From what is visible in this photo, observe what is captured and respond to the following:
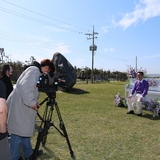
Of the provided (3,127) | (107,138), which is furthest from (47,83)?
(107,138)

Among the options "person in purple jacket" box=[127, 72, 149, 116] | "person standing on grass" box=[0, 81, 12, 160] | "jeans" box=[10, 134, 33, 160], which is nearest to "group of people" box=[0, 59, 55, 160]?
"jeans" box=[10, 134, 33, 160]

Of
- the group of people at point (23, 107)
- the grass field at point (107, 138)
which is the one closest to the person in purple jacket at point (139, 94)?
the grass field at point (107, 138)

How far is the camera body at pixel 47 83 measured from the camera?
2.44m

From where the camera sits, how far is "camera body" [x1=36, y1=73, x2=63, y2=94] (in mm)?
2445

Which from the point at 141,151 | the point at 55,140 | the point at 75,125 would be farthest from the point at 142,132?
the point at 55,140

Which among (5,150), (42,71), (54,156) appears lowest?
(54,156)

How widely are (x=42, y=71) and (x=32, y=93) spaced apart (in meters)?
0.44

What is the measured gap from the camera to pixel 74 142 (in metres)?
3.85

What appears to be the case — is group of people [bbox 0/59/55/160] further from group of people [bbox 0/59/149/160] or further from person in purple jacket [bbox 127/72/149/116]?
person in purple jacket [bbox 127/72/149/116]

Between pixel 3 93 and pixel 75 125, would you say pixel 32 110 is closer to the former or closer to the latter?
pixel 3 93

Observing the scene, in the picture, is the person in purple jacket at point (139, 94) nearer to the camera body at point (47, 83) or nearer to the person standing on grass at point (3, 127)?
the camera body at point (47, 83)

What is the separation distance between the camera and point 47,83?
2.55 metres

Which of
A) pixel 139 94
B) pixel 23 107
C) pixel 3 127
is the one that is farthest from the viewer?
pixel 139 94

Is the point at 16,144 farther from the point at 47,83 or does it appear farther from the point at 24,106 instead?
the point at 47,83
